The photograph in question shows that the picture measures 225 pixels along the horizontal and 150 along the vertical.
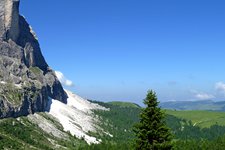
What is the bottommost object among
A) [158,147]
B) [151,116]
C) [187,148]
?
[187,148]

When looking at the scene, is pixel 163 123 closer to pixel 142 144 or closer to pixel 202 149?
pixel 142 144

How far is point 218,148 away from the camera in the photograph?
177375mm

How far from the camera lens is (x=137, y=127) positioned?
1507 inches

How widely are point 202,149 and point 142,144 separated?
15237 centimetres

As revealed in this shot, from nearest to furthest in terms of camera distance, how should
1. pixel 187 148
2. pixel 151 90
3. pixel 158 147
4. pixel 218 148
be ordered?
pixel 158 147
pixel 151 90
pixel 218 148
pixel 187 148

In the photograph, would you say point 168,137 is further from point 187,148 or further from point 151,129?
point 187,148

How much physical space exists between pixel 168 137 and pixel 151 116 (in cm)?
260

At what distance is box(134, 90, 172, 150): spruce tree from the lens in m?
36.6

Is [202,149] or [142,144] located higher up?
[142,144]

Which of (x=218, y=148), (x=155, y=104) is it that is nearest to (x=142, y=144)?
(x=155, y=104)

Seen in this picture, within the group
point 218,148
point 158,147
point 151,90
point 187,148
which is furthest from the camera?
point 187,148

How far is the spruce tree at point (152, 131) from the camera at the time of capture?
36.6m

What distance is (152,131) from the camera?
121 ft

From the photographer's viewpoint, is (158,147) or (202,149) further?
(202,149)
